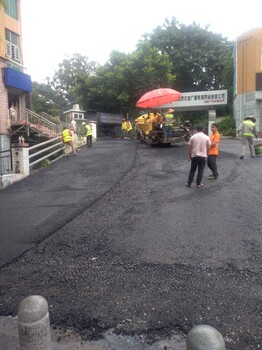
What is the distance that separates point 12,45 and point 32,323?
22489 mm

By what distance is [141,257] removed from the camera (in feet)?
16.9

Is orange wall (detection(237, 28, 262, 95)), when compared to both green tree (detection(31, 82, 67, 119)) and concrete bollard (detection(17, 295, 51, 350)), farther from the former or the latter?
green tree (detection(31, 82, 67, 119))

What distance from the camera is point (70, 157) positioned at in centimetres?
1633

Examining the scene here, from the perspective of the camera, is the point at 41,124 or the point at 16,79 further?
the point at 41,124

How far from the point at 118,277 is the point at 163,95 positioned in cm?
1275

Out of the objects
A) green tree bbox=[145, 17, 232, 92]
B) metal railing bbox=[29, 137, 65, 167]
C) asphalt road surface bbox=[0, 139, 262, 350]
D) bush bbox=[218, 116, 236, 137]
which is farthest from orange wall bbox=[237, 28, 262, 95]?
asphalt road surface bbox=[0, 139, 262, 350]

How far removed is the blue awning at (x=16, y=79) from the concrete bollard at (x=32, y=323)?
64.4ft

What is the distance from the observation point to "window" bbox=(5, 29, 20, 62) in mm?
21422

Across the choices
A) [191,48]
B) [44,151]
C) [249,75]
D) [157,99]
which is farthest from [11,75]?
[191,48]

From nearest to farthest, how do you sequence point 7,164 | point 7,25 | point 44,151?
point 7,164 < point 44,151 < point 7,25

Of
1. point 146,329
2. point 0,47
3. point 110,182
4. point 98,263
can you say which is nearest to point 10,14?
point 0,47

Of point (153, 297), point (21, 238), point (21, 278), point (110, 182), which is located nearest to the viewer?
point (153, 297)

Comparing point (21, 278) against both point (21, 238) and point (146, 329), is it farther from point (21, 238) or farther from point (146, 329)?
point (146, 329)

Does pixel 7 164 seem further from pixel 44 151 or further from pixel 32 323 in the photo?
pixel 32 323
